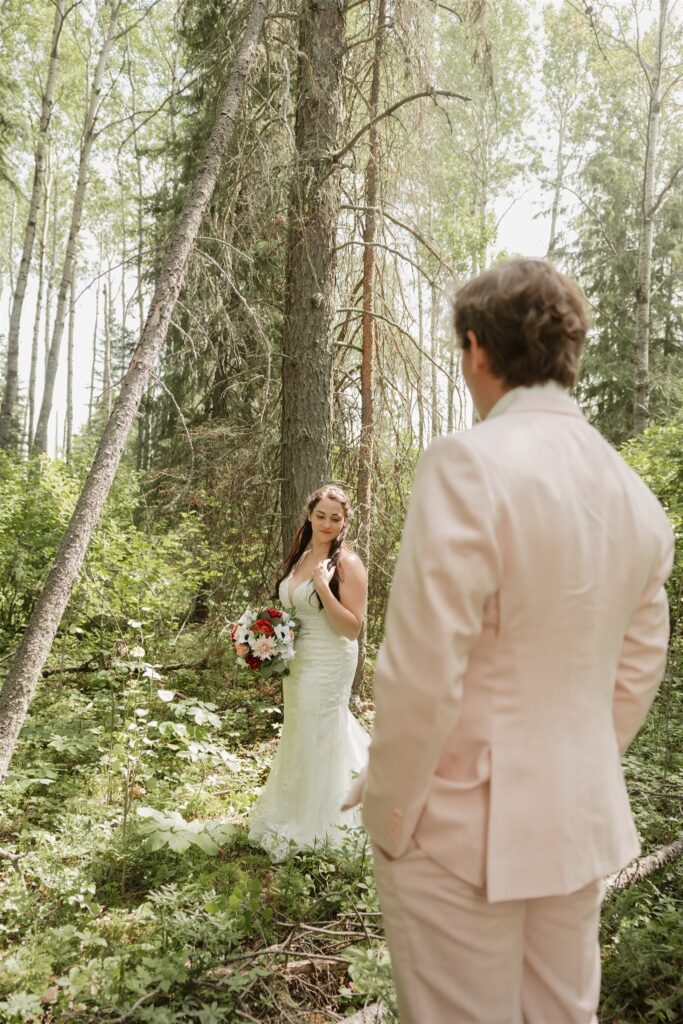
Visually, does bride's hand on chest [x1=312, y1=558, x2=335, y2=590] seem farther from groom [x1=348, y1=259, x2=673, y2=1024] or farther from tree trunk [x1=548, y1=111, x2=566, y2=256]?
tree trunk [x1=548, y1=111, x2=566, y2=256]

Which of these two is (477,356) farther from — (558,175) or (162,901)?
(558,175)

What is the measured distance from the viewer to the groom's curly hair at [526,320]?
144 centimetres

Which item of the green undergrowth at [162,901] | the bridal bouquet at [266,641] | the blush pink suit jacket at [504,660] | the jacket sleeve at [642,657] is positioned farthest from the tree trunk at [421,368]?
the blush pink suit jacket at [504,660]

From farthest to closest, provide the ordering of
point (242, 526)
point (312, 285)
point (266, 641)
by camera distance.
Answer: point (242, 526)
point (312, 285)
point (266, 641)

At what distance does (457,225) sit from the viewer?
14164 millimetres

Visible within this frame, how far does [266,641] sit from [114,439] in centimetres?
148

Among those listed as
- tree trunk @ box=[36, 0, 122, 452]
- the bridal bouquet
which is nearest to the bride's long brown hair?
the bridal bouquet

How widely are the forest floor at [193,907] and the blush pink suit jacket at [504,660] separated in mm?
1468

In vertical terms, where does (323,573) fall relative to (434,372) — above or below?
below

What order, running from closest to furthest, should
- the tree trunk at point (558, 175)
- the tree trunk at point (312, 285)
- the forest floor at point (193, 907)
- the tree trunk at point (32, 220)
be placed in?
the forest floor at point (193, 907)
the tree trunk at point (312, 285)
the tree trunk at point (32, 220)
the tree trunk at point (558, 175)

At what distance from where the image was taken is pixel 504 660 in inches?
53.9

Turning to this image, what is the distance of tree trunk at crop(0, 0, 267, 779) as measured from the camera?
12.1ft

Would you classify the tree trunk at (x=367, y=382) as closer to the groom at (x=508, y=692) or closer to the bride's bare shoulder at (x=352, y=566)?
the bride's bare shoulder at (x=352, y=566)

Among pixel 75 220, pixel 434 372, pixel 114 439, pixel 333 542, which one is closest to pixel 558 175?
pixel 75 220
